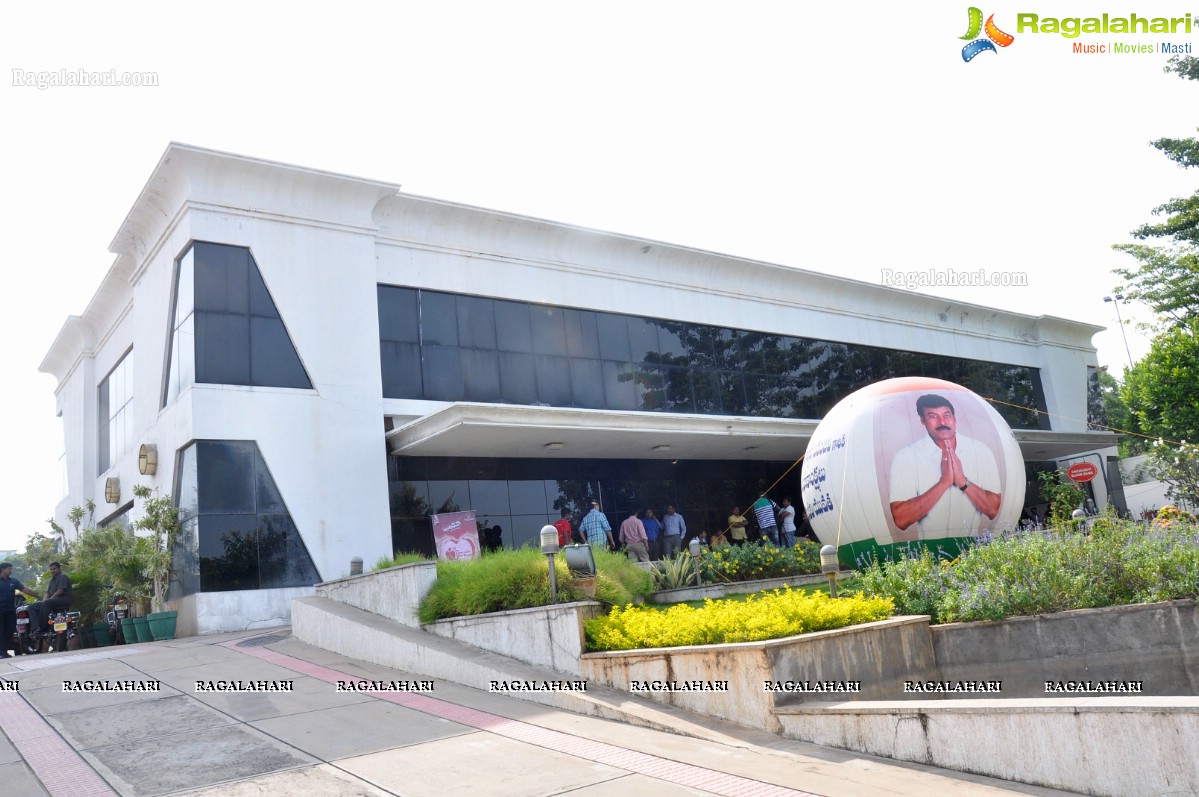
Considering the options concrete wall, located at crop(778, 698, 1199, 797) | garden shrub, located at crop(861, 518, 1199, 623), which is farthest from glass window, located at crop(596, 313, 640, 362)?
concrete wall, located at crop(778, 698, 1199, 797)

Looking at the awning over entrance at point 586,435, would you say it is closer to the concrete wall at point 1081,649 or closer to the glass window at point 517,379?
the glass window at point 517,379

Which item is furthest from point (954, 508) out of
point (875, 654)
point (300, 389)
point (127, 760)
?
point (300, 389)

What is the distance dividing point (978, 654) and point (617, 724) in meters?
3.78

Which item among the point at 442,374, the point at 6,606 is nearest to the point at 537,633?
the point at 6,606

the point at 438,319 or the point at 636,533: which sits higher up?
the point at 438,319

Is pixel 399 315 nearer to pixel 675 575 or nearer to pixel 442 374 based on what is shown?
pixel 442 374

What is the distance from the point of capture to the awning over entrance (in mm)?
18219

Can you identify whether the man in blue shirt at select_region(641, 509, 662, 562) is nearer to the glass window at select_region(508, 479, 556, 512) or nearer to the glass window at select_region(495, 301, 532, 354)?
the glass window at select_region(508, 479, 556, 512)

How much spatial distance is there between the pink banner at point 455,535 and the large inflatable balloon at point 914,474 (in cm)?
793

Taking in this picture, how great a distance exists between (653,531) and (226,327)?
34.3 feet

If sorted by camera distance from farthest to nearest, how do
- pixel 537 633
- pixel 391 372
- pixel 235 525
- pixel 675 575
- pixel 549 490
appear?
pixel 549 490
pixel 391 372
pixel 235 525
pixel 675 575
pixel 537 633

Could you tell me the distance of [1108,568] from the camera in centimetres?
961

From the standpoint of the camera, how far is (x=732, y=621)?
29.8ft

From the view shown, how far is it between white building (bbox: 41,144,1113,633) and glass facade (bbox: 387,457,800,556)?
0.18 feet
